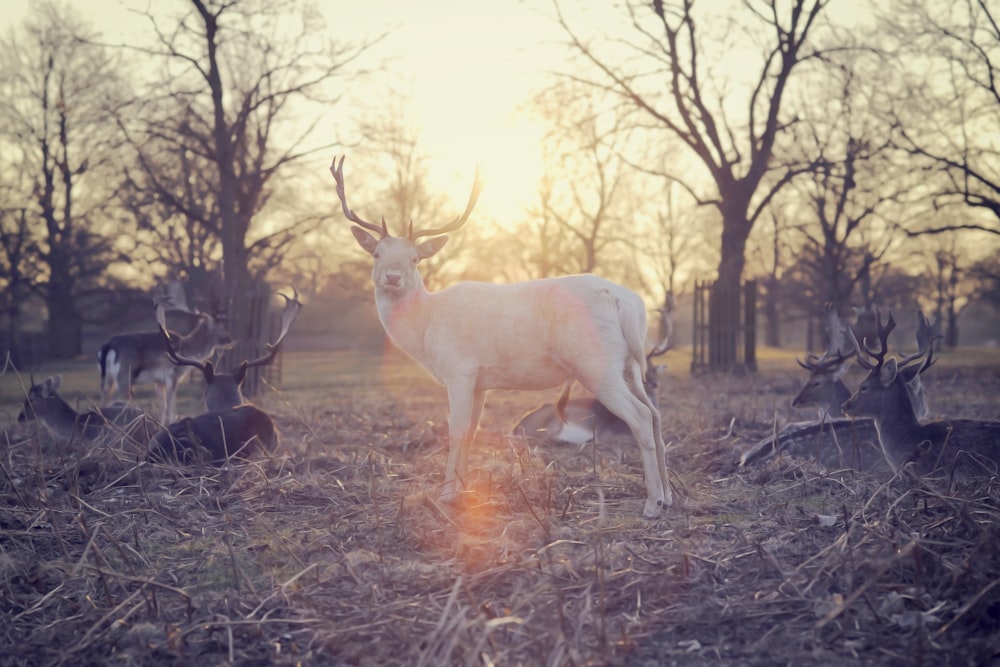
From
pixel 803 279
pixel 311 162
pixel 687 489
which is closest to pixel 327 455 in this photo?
pixel 687 489

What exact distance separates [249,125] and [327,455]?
15243 millimetres

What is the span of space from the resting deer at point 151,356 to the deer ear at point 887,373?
977cm

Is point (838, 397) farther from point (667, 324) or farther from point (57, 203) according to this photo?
point (57, 203)

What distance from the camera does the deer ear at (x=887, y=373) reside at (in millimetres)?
7971

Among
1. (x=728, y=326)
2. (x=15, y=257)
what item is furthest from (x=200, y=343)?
(x=15, y=257)

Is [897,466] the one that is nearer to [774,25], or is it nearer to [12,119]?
[774,25]

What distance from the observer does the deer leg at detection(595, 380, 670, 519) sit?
18.9 ft

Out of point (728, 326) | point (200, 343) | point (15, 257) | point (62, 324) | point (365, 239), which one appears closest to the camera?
point (365, 239)

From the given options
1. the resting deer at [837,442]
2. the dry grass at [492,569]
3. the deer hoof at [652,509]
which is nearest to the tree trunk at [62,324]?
the dry grass at [492,569]

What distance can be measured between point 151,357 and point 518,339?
948 cm

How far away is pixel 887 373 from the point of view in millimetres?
8023

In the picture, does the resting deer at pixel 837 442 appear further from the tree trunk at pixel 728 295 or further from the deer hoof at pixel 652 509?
the tree trunk at pixel 728 295

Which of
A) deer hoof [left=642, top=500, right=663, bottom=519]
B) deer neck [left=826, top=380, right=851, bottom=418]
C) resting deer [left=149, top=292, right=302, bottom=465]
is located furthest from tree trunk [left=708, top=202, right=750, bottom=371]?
deer hoof [left=642, top=500, right=663, bottom=519]

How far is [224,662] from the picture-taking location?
3547mm
